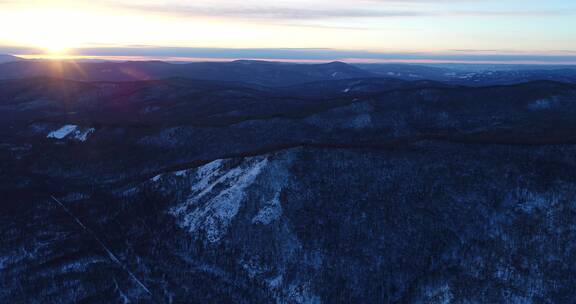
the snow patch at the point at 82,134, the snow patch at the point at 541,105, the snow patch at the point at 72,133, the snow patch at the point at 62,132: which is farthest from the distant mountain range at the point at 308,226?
the snow patch at the point at 541,105

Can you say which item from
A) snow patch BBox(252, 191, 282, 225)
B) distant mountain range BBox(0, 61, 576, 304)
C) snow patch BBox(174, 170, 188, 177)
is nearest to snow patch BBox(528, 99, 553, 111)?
distant mountain range BBox(0, 61, 576, 304)

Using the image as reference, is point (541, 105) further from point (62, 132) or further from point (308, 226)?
point (62, 132)

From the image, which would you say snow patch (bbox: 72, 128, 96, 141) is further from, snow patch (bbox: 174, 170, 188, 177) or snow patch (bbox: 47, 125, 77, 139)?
snow patch (bbox: 174, 170, 188, 177)

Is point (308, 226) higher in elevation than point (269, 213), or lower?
lower

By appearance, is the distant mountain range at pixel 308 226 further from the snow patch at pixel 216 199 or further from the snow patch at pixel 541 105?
the snow patch at pixel 541 105

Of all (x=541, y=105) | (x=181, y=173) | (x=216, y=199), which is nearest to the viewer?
(x=216, y=199)

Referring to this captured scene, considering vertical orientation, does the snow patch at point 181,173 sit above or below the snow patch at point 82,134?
above

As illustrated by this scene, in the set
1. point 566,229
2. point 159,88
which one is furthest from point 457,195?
point 159,88

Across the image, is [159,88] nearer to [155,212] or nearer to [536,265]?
[155,212]

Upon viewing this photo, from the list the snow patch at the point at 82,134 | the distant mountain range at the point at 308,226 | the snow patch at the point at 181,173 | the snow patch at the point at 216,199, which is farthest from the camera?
the snow patch at the point at 82,134

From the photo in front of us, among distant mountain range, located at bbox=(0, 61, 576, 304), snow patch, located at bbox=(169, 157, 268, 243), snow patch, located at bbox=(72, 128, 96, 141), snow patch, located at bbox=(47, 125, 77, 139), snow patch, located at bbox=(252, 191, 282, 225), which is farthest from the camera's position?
snow patch, located at bbox=(47, 125, 77, 139)

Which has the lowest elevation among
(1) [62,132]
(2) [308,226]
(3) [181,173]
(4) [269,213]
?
(1) [62,132]

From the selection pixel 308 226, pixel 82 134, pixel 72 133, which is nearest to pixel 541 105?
pixel 308 226
